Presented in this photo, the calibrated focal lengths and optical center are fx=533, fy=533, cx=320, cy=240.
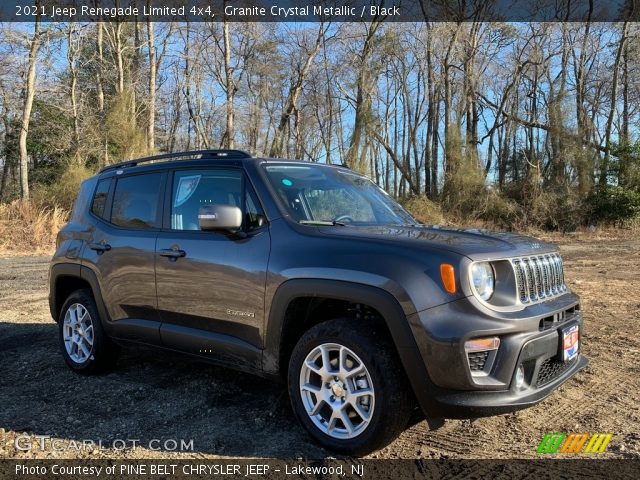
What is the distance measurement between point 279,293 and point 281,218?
540 mm

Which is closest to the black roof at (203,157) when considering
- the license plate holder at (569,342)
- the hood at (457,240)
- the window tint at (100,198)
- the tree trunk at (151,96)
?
the window tint at (100,198)

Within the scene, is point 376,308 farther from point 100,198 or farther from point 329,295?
point 100,198

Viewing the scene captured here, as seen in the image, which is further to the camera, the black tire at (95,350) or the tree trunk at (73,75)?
the tree trunk at (73,75)

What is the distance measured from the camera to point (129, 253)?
14.9ft

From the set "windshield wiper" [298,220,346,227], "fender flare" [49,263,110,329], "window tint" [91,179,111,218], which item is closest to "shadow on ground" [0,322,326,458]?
"fender flare" [49,263,110,329]

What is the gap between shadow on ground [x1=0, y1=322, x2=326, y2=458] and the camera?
3.62 meters

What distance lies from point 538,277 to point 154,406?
303cm

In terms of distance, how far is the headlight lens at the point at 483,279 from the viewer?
9.91 feet

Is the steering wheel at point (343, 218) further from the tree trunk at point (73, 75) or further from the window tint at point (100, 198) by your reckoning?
the tree trunk at point (73, 75)

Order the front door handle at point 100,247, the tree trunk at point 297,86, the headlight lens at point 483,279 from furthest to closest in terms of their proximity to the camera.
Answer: the tree trunk at point 297,86 < the front door handle at point 100,247 < the headlight lens at point 483,279

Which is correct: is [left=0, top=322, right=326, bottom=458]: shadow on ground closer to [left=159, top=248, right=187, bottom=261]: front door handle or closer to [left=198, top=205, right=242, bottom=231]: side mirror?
[left=159, top=248, right=187, bottom=261]: front door handle

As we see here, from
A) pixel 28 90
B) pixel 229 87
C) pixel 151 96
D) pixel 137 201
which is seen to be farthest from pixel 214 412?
pixel 229 87

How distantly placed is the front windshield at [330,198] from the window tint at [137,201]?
1175mm

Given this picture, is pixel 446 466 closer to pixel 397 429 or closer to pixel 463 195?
pixel 397 429
